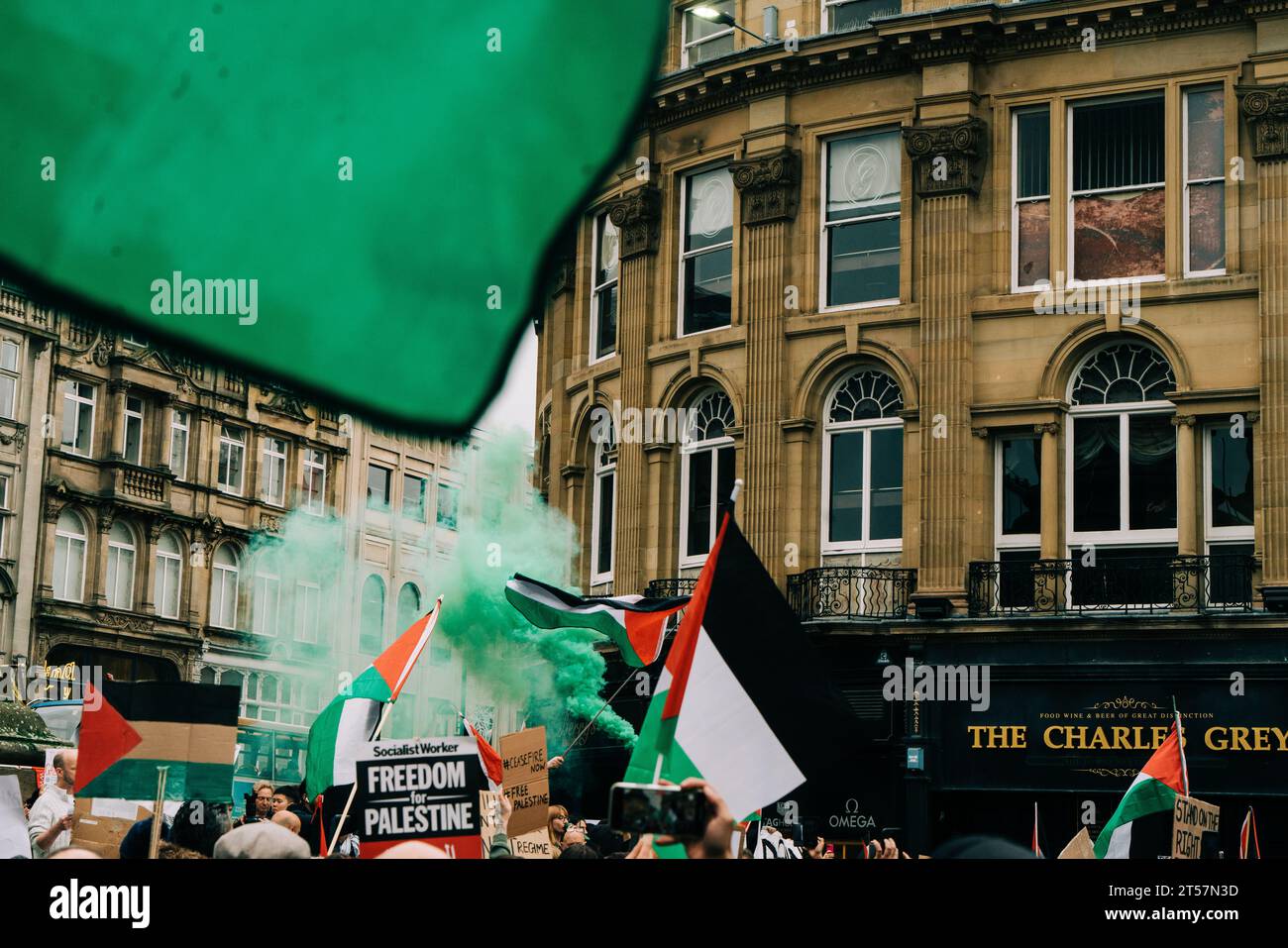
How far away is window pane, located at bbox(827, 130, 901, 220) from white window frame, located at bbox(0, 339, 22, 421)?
3236 cm

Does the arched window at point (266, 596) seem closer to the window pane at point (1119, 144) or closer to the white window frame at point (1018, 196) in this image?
the white window frame at point (1018, 196)

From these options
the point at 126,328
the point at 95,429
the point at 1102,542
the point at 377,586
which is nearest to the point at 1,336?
the point at 95,429

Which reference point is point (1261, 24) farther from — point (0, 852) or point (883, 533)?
point (0, 852)

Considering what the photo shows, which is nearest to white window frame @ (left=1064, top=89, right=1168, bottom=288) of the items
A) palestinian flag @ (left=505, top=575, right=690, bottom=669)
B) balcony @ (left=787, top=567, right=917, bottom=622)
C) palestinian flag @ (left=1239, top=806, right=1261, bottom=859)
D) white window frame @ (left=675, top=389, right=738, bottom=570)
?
balcony @ (left=787, top=567, right=917, bottom=622)

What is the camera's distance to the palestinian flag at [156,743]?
11672 mm

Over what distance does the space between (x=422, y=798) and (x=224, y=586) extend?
55.7 metres

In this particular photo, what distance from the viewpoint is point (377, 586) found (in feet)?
221

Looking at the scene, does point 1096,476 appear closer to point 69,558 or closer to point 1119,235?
point 1119,235

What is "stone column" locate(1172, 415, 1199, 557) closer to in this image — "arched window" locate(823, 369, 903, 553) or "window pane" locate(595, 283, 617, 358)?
"arched window" locate(823, 369, 903, 553)

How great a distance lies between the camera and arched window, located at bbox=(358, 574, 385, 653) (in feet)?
211

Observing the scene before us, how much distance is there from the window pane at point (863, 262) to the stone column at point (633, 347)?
354cm

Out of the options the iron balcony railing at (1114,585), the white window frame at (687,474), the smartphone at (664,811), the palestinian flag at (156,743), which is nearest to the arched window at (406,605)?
the white window frame at (687,474)

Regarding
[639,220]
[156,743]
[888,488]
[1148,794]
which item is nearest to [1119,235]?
[888,488]

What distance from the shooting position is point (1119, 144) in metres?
26.5
